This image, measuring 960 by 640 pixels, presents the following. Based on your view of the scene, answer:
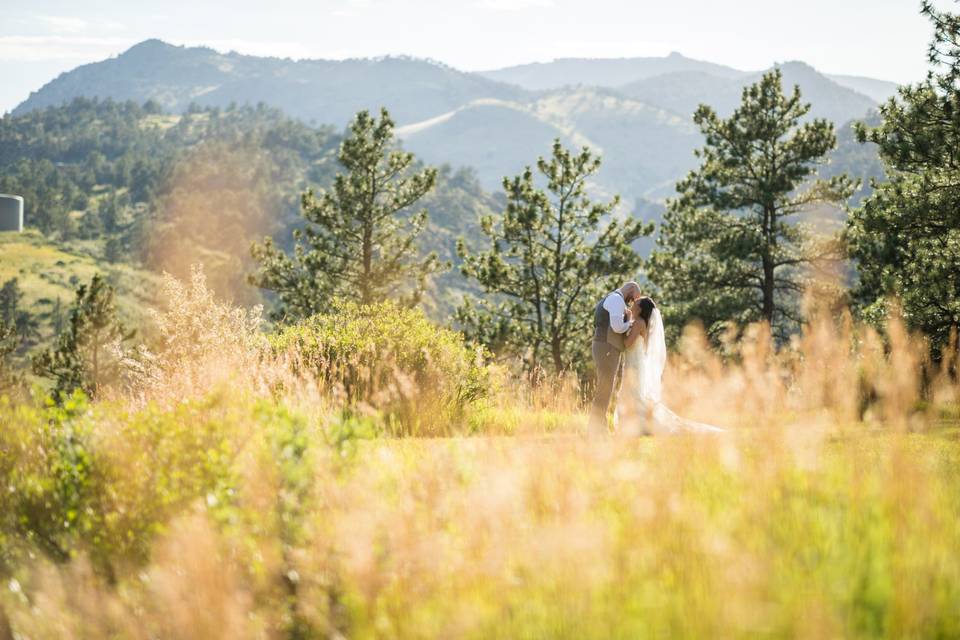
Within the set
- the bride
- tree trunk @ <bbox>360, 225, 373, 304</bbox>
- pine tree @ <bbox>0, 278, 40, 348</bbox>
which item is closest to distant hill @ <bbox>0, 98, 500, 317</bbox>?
pine tree @ <bbox>0, 278, 40, 348</bbox>

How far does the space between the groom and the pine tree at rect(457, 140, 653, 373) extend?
56.1 feet

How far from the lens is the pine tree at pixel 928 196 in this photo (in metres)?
14.7

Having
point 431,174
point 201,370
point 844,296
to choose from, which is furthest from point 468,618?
point 431,174

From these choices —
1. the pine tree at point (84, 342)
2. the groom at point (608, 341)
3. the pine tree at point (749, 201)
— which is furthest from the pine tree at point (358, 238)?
the groom at point (608, 341)

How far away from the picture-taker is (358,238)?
112 ft

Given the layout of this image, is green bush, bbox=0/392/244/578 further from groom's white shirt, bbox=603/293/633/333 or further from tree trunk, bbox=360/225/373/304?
tree trunk, bbox=360/225/373/304

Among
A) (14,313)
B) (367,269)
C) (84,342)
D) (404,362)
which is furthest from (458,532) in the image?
(14,313)

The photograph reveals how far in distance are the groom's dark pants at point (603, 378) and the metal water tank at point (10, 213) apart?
7.38 meters

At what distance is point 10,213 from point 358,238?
23923 mm

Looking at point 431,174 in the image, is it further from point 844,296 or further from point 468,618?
point 468,618

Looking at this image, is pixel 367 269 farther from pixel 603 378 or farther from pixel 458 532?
pixel 458 532

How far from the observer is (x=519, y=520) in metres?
3.90

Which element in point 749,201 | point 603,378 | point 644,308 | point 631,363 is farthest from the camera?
point 749,201

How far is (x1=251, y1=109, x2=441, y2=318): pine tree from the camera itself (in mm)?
32875
